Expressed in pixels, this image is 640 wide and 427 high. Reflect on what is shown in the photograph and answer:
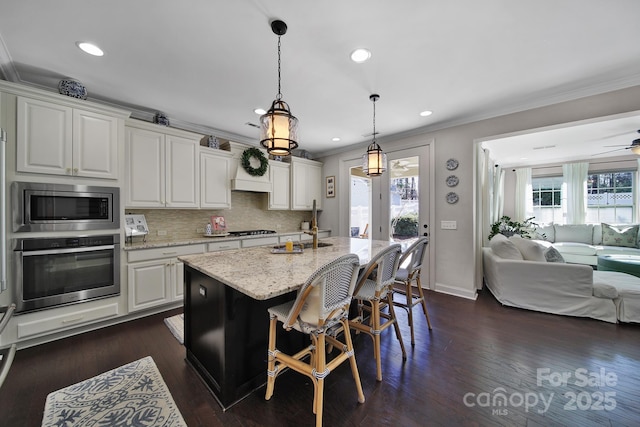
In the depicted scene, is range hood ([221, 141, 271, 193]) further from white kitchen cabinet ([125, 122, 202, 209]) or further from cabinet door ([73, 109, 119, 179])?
cabinet door ([73, 109, 119, 179])

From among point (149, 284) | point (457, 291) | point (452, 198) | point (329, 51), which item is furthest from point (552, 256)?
point (149, 284)

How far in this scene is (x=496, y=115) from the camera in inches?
127

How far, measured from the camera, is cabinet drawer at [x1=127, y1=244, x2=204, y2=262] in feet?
9.07

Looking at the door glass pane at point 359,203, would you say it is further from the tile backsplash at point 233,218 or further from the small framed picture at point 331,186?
the tile backsplash at point 233,218

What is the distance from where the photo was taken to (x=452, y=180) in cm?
364

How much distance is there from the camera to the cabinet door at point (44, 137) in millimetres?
2164

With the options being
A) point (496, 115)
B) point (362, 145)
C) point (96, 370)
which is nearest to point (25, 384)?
point (96, 370)

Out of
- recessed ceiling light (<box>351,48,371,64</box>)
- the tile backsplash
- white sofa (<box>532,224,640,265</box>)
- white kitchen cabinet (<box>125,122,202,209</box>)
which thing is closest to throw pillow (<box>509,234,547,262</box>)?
white sofa (<box>532,224,640,265</box>)

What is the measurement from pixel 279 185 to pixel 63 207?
296 cm

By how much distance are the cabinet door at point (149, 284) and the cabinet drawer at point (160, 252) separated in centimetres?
6

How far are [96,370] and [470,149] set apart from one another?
484cm

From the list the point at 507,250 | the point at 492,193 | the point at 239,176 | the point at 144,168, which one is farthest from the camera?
the point at 492,193

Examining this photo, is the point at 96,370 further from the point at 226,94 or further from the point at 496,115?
the point at 496,115

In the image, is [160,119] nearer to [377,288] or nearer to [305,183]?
[305,183]
